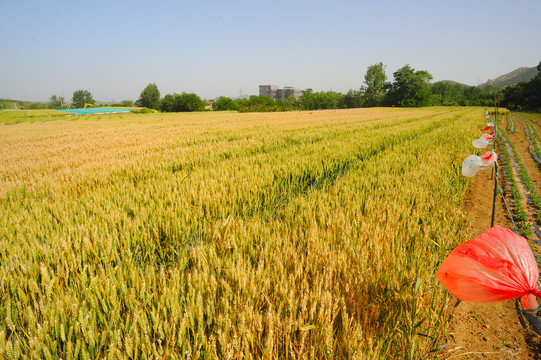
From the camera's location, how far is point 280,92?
175 metres

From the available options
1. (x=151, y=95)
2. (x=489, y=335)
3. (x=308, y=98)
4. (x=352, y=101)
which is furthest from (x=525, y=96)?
(x=151, y=95)

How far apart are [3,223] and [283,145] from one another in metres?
5.29

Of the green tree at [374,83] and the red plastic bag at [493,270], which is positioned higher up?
the green tree at [374,83]

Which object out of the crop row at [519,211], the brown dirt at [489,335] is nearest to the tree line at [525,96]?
the crop row at [519,211]

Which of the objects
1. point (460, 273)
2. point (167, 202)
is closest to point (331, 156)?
point (167, 202)

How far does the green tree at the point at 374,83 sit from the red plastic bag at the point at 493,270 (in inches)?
3158

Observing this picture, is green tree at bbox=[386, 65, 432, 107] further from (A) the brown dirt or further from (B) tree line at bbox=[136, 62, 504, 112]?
(A) the brown dirt

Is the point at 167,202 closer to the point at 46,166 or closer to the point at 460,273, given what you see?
the point at 460,273

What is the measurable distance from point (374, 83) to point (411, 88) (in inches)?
551

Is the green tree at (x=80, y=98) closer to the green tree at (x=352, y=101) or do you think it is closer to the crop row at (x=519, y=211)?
the green tree at (x=352, y=101)

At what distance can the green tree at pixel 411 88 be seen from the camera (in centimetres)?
6260

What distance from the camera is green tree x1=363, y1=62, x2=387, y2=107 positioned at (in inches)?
2896

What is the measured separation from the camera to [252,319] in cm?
105

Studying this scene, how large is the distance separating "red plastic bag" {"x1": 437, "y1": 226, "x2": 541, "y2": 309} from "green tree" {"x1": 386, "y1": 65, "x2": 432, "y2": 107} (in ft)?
233
